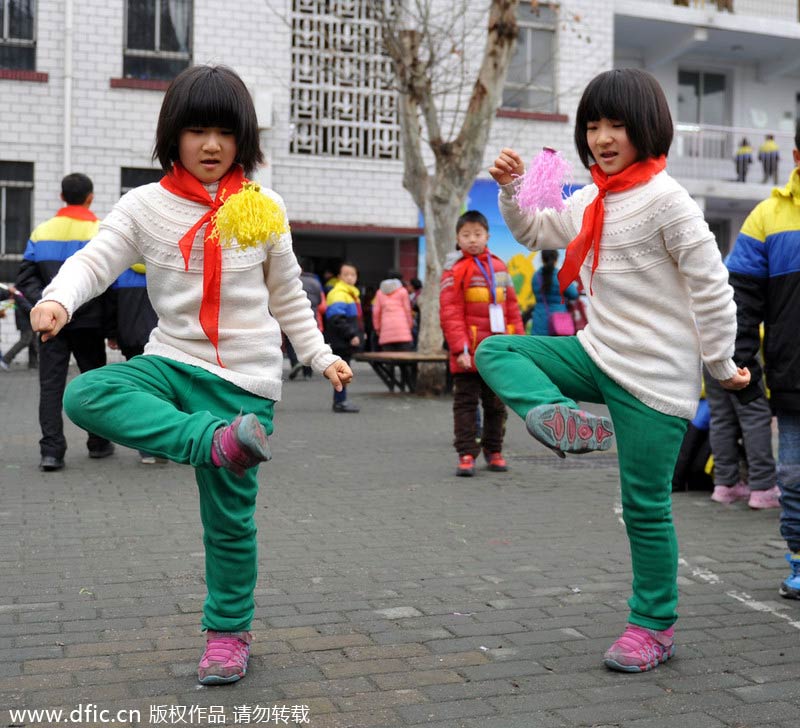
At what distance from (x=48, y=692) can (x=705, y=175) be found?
76.2 feet

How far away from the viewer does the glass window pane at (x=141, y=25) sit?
19656 millimetres

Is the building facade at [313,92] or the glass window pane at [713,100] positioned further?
the glass window pane at [713,100]

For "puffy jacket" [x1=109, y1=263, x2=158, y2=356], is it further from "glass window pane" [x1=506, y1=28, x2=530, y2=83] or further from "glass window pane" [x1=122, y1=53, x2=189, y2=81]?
"glass window pane" [x1=506, y1=28, x2=530, y2=83]

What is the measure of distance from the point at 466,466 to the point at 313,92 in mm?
13976

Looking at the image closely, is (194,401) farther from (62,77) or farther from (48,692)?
(62,77)

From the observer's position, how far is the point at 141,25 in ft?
64.7

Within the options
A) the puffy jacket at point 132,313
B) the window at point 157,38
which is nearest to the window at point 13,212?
the window at point 157,38

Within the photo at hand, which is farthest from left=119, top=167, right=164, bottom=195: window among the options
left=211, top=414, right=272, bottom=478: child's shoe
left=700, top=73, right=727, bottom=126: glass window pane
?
left=211, top=414, right=272, bottom=478: child's shoe

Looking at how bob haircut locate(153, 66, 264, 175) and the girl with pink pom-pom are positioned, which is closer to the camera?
bob haircut locate(153, 66, 264, 175)

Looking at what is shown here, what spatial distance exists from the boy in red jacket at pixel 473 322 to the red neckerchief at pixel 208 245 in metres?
4.68

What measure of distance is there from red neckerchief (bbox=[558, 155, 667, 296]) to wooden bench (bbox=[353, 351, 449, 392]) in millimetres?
9844

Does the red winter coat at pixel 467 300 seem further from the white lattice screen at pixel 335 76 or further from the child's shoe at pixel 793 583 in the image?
the white lattice screen at pixel 335 76

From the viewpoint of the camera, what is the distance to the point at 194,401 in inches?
141

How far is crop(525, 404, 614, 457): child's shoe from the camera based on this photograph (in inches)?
127
